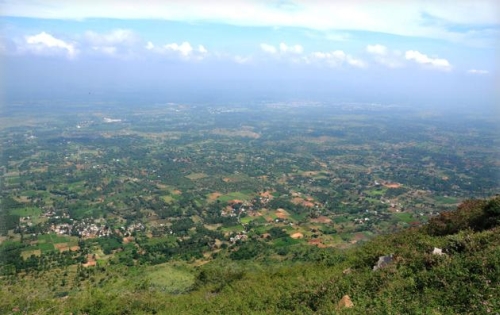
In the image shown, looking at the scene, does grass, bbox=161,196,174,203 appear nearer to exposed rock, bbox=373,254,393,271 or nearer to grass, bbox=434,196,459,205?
grass, bbox=434,196,459,205

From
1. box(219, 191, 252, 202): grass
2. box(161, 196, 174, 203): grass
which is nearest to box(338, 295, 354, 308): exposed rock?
box(219, 191, 252, 202): grass

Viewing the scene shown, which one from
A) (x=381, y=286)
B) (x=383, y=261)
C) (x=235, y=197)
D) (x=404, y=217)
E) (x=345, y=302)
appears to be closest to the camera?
(x=345, y=302)

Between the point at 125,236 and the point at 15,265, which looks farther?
the point at 125,236

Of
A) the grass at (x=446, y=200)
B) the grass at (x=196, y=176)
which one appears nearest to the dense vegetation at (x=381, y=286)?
the grass at (x=446, y=200)

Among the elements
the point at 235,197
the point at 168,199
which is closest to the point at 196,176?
the point at 168,199

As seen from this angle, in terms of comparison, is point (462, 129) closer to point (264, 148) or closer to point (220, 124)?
point (264, 148)

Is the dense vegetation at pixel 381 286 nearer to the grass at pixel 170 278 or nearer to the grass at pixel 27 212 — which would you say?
the grass at pixel 170 278

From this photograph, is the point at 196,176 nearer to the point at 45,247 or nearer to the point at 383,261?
the point at 45,247

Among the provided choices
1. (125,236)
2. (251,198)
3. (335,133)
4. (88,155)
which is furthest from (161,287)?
(335,133)

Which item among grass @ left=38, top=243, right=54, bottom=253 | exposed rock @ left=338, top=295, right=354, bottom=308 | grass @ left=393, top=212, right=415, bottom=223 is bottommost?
grass @ left=38, top=243, right=54, bottom=253
